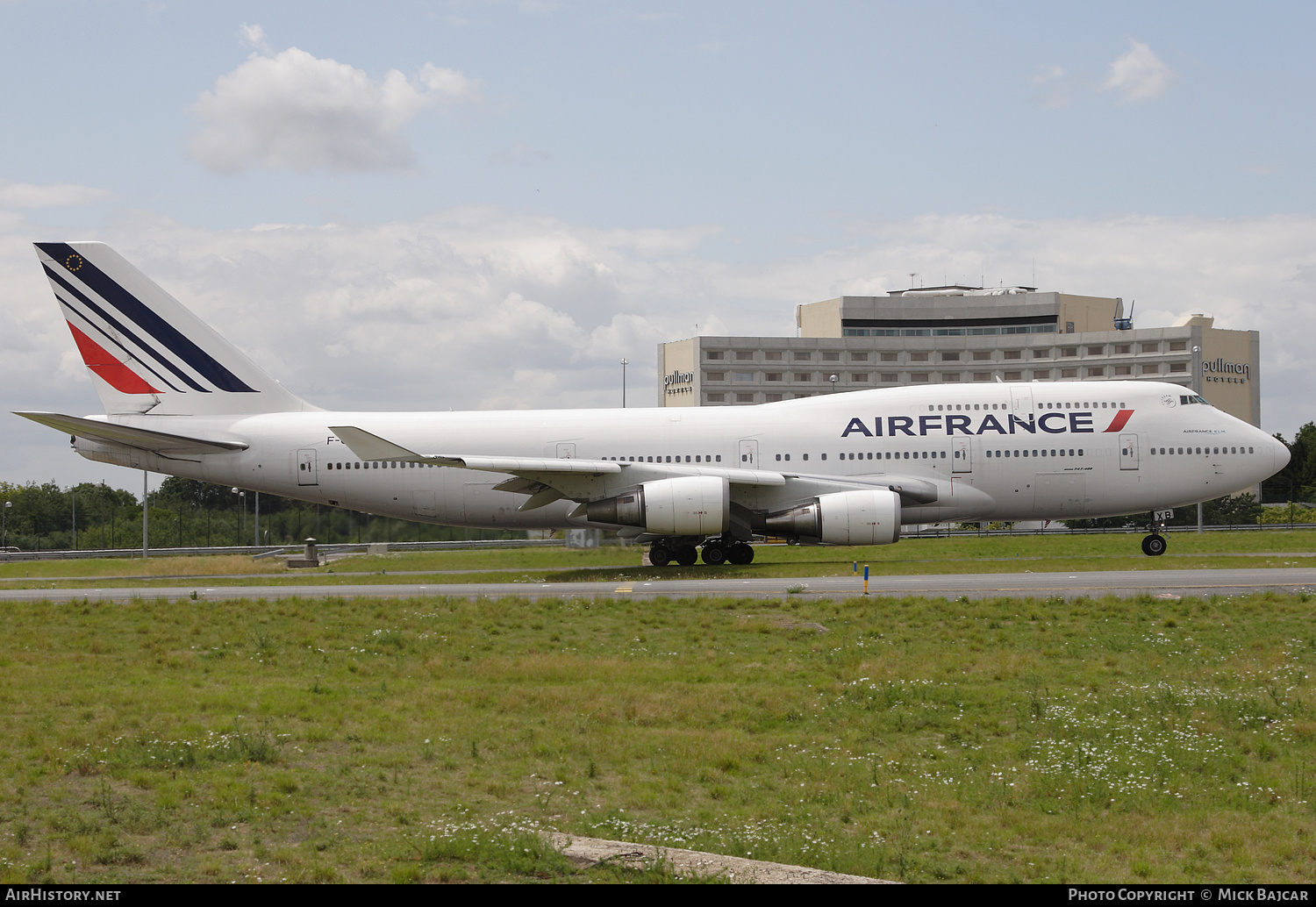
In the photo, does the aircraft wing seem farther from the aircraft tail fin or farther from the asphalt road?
the aircraft tail fin

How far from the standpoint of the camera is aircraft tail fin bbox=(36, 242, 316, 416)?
105 feet

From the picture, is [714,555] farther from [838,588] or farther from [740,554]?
[838,588]

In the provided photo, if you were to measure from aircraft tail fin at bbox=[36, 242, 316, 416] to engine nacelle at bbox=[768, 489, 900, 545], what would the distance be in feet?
57.0

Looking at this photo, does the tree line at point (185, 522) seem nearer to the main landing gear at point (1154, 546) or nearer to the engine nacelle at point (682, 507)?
the engine nacelle at point (682, 507)

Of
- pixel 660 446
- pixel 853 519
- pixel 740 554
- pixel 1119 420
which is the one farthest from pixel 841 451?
pixel 1119 420

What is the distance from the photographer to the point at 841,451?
31031 mm

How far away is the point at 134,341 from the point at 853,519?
21.8 metres

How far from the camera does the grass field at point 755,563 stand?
2864 centimetres

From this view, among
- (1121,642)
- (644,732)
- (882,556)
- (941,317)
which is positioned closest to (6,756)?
(644,732)

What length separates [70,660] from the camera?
16047 millimetres

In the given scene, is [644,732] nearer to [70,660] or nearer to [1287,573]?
[70,660]

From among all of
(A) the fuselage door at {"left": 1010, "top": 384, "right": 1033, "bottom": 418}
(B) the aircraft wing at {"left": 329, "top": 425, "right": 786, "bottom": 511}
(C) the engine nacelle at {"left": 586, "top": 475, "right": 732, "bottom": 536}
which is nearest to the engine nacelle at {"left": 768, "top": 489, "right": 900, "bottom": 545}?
(B) the aircraft wing at {"left": 329, "top": 425, "right": 786, "bottom": 511}

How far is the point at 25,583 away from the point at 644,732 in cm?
2885

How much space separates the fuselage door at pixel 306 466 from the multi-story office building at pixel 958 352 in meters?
87.2
